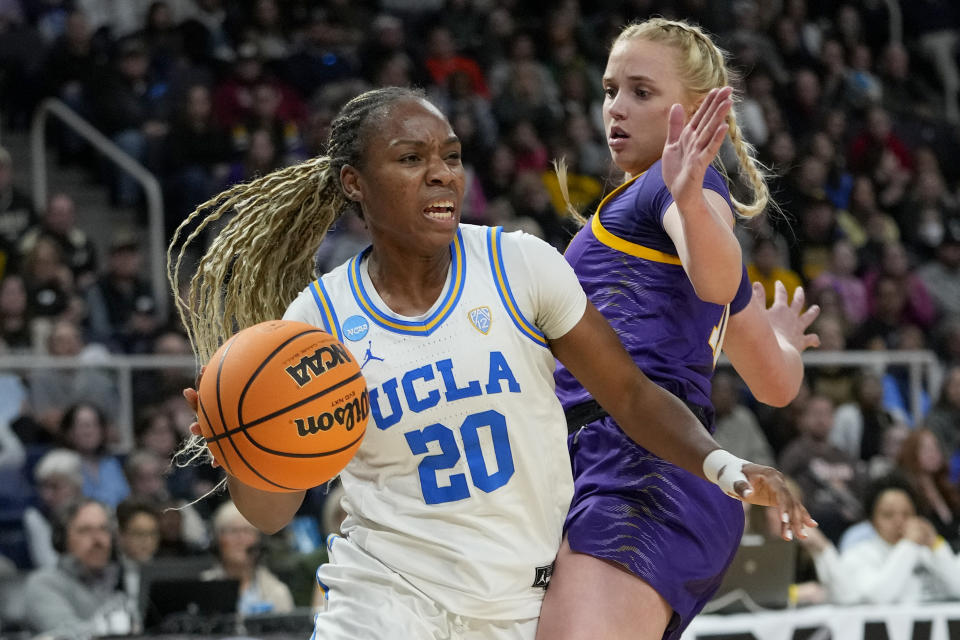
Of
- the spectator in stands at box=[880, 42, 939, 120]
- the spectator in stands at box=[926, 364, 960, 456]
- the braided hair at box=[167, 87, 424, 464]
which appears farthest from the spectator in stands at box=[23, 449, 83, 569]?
the spectator in stands at box=[880, 42, 939, 120]

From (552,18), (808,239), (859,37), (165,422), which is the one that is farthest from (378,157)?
(859,37)

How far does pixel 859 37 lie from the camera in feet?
50.1

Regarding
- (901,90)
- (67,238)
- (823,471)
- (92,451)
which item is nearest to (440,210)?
(92,451)

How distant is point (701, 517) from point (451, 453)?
640 millimetres

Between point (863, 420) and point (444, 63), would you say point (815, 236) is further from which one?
point (444, 63)

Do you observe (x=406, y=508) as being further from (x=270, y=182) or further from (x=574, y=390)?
(x=270, y=182)

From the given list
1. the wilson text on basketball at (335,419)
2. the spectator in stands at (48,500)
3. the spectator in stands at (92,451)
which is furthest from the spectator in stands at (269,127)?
the wilson text on basketball at (335,419)

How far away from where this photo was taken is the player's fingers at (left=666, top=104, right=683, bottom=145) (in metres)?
2.99

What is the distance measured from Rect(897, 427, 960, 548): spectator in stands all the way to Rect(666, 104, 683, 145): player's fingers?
5.94m

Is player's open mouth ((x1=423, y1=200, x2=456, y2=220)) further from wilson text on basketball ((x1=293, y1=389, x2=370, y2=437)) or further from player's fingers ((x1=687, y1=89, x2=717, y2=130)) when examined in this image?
player's fingers ((x1=687, y1=89, x2=717, y2=130))

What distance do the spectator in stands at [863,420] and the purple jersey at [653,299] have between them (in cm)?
644

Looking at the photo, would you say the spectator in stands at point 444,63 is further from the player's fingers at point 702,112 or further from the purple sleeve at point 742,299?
the player's fingers at point 702,112

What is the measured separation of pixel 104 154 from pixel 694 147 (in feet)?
26.5

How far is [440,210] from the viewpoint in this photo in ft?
9.73
